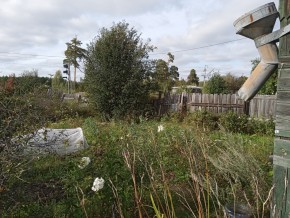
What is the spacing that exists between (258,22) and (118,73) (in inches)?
588

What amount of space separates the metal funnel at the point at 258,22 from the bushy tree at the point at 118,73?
14271mm

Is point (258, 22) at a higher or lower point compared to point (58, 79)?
lower

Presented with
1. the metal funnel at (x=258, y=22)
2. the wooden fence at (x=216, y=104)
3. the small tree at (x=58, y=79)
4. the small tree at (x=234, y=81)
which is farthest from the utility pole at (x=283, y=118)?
the small tree at (x=58, y=79)

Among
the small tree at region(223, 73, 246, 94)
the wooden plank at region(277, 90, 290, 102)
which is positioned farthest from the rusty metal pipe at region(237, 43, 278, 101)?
the small tree at region(223, 73, 246, 94)

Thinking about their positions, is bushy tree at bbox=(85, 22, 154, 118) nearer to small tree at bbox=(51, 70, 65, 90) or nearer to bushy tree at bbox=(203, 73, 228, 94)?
bushy tree at bbox=(203, 73, 228, 94)

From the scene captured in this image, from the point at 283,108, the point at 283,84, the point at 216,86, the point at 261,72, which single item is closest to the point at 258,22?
the point at 261,72

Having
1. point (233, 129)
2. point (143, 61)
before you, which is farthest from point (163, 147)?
point (143, 61)

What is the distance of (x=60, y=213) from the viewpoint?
3514 millimetres

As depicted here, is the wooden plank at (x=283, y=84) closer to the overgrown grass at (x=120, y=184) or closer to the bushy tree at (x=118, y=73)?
the overgrown grass at (x=120, y=184)

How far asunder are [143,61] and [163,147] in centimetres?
1111

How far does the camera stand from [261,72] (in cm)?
244

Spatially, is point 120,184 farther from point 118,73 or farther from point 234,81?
point 234,81

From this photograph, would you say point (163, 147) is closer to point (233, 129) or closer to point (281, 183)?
point (281, 183)

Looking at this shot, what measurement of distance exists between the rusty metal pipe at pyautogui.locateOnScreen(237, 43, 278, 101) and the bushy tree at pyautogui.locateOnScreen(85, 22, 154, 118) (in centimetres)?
1422
